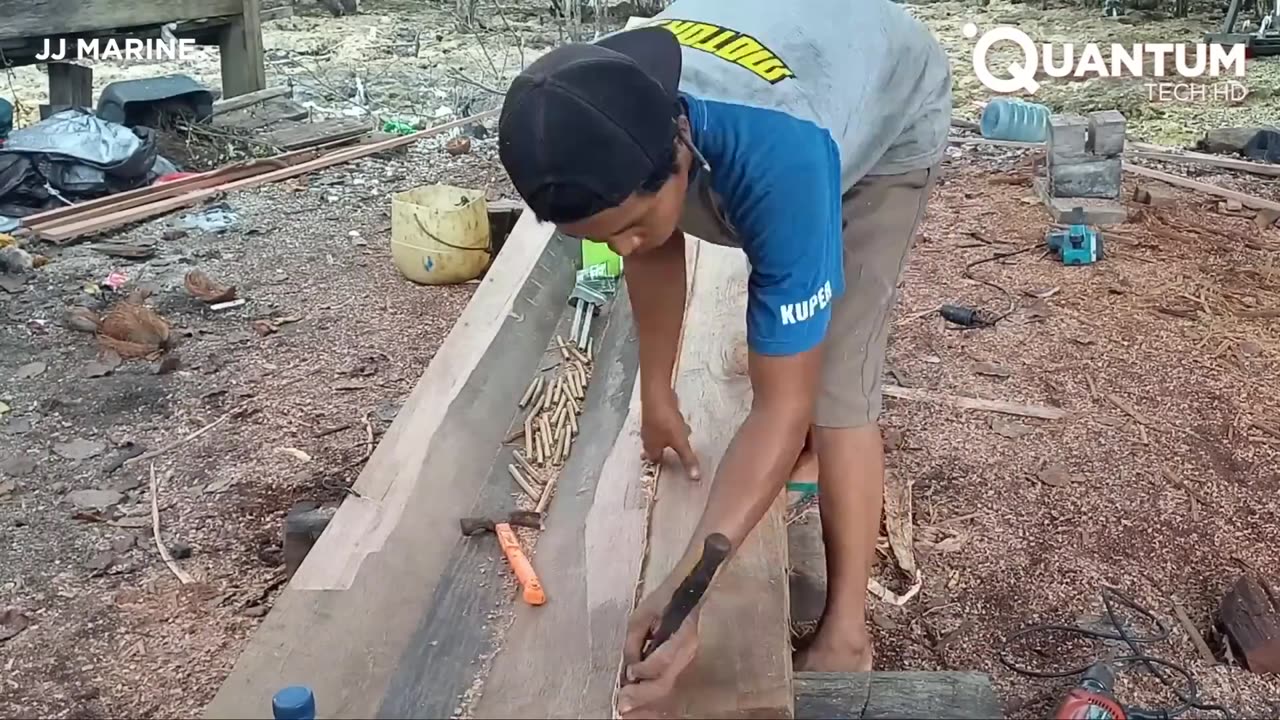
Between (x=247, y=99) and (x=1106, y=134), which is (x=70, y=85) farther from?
(x=1106, y=134)

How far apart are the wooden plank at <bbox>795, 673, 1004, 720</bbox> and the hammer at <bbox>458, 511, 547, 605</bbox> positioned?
0.51 metres

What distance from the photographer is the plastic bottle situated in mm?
7395

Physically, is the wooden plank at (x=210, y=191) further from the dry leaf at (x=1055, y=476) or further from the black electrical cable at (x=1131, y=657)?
the black electrical cable at (x=1131, y=657)

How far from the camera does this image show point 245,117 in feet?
25.7

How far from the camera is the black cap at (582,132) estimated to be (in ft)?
5.09

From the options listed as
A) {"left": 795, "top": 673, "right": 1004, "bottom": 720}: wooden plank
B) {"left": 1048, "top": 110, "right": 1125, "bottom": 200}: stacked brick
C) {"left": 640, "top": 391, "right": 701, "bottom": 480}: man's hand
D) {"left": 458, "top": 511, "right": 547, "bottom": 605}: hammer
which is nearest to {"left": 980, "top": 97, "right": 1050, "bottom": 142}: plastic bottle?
{"left": 1048, "top": 110, "right": 1125, "bottom": 200}: stacked brick

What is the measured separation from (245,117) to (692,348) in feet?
18.5

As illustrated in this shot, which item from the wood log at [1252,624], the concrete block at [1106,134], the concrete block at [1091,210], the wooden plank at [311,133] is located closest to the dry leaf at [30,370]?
the wooden plank at [311,133]

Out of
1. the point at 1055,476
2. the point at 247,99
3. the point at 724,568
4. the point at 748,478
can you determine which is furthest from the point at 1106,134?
the point at 247,99

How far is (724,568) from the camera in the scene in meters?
2.21

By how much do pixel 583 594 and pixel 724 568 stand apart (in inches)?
10.7

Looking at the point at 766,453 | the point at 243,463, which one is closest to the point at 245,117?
the point at 243,463

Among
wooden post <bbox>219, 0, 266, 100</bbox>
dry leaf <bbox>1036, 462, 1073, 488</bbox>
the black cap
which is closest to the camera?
the black cap

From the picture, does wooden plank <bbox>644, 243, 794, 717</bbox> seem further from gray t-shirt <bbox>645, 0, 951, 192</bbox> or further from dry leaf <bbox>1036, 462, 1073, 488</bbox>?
dry leaf <bbox>1036, 462, 1073, 488</bbox>
